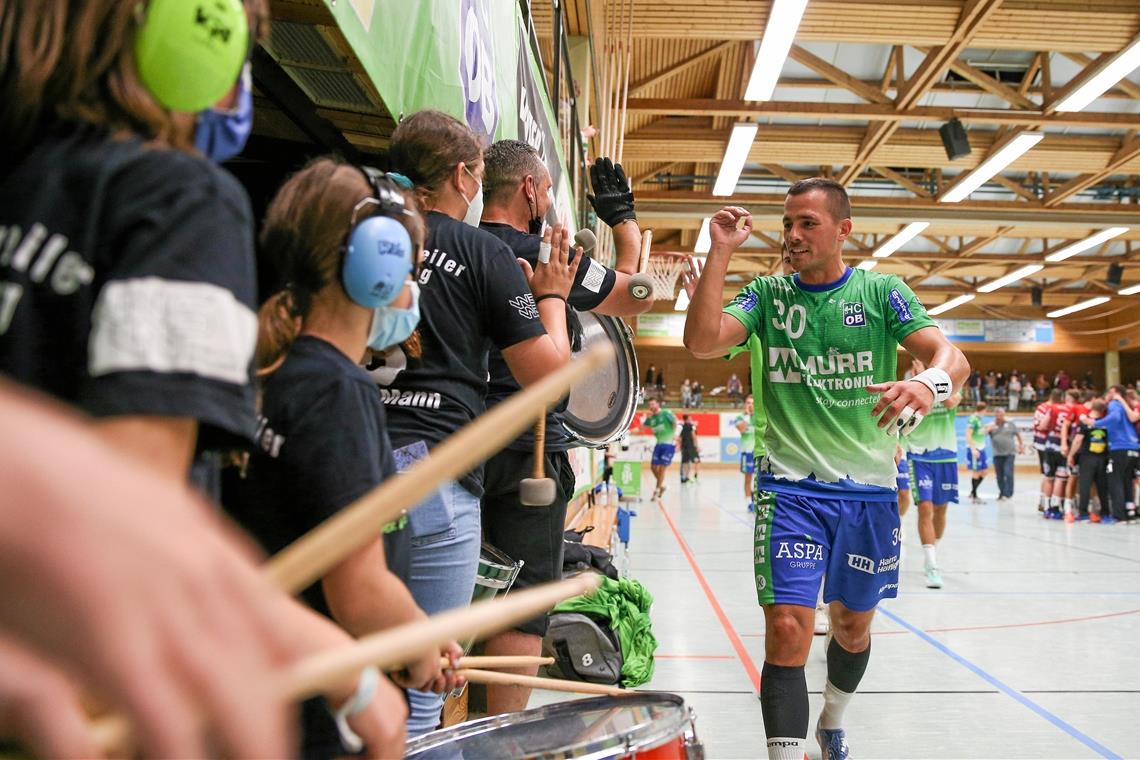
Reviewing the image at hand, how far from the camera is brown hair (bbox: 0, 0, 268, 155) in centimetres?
70

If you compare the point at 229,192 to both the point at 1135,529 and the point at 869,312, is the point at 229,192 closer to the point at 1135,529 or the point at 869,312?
the point at 869,312

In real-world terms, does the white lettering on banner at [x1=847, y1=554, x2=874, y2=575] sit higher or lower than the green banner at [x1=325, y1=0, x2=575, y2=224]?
lower

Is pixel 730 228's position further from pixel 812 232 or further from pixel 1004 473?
pixel 1004 473

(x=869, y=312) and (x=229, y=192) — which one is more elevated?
(x=869, y=312)

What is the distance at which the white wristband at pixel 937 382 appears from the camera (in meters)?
2.61

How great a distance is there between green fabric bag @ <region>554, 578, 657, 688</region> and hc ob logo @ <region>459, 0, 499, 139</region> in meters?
2.26

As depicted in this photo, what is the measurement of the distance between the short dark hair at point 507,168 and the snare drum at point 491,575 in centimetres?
112

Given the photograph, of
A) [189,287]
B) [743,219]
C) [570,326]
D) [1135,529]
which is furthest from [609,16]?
[189,287]

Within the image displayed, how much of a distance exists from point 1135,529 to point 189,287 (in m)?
13.0

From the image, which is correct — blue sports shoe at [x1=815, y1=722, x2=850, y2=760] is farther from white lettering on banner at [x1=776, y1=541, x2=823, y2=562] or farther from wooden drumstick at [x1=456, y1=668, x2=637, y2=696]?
wooden drumstick at [x1=456, y1=668, x2=637, y2=696]

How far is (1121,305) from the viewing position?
96.0 feet

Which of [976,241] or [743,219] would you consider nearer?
[743,219]

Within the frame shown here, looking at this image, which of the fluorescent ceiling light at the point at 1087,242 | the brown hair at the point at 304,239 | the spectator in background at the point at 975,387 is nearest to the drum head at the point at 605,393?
the brown hair at the point at 304,239

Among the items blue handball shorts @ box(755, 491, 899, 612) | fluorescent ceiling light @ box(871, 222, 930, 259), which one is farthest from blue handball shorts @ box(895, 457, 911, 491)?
fluorescent ceiling light @ box(871, 222, 930, 259)
